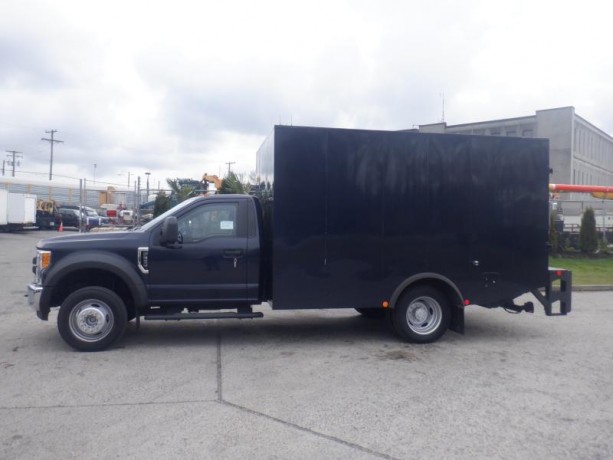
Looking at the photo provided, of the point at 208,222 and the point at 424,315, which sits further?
the point at 424,315

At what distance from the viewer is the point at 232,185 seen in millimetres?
17438

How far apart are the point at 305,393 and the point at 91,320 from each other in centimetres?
331

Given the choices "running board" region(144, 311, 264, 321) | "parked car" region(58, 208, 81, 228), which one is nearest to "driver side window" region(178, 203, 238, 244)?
"running board" region(144, 311, 264, 321)

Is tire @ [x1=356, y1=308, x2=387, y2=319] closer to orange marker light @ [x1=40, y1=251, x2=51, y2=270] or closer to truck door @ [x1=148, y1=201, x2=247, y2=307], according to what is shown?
truck door @ [x1=148, y1=201, x2=247, y2=307]

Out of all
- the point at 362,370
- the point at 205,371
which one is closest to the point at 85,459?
the point at 205,371

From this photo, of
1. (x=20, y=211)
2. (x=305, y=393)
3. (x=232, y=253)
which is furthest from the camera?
(x=20, y=211)

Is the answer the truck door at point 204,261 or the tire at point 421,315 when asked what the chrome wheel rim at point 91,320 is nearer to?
the truck door at point 204,261

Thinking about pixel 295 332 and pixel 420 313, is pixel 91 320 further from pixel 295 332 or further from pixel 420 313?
pixel 420 313

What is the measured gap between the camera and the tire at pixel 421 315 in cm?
877

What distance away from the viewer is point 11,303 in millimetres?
11898

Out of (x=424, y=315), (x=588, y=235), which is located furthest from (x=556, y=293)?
(x=588, y=235)

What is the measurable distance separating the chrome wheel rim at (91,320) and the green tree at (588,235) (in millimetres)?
18925

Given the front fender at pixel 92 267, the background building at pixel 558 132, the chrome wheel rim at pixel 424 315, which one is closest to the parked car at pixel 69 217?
the background building at pixel 558 132

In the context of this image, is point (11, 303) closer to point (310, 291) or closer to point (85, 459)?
point (310, 291)
